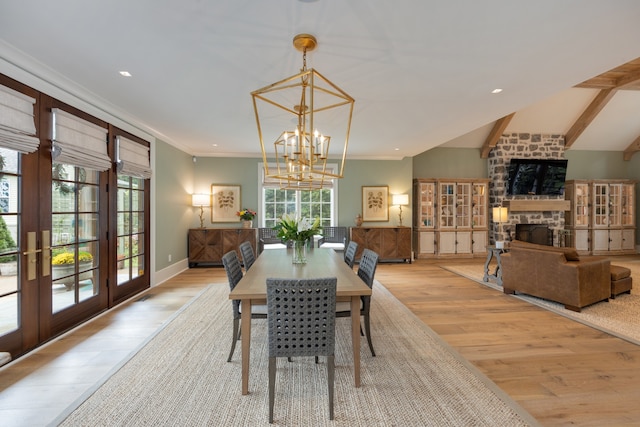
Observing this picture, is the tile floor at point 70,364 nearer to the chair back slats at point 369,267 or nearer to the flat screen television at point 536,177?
the chair back slats at point 369,267

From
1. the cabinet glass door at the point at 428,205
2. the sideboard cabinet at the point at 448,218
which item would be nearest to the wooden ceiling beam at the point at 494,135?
the sideboard cabinet at the point at 448,218

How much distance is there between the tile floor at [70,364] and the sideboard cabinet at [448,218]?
5645mm

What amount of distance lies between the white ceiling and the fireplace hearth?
15.5ft

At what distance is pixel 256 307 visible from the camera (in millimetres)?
2416

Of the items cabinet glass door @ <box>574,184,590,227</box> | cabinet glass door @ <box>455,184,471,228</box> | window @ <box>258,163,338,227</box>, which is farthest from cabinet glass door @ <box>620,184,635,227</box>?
window @ <box>258,163,338,227</box>

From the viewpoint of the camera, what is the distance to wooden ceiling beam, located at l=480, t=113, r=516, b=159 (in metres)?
6.64

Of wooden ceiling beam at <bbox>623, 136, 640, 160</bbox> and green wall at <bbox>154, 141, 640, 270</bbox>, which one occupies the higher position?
wooden ceiling beam at <bbox>623, 136, 640, 160</bbox>

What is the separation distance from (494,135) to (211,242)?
693 cm

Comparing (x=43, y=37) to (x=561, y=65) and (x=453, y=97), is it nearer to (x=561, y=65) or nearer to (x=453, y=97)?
(x=453, y=97)

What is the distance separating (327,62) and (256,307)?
213 cm

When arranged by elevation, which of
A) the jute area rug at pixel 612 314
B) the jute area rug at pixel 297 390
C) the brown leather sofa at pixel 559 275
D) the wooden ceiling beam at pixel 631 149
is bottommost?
the jute area rug at pixel 297 390

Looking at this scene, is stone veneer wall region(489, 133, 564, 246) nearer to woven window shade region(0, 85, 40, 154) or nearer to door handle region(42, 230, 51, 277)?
door handle region(42, 230, 51, 277)

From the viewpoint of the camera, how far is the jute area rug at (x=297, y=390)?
69.7 inches

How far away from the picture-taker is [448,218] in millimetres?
7262
